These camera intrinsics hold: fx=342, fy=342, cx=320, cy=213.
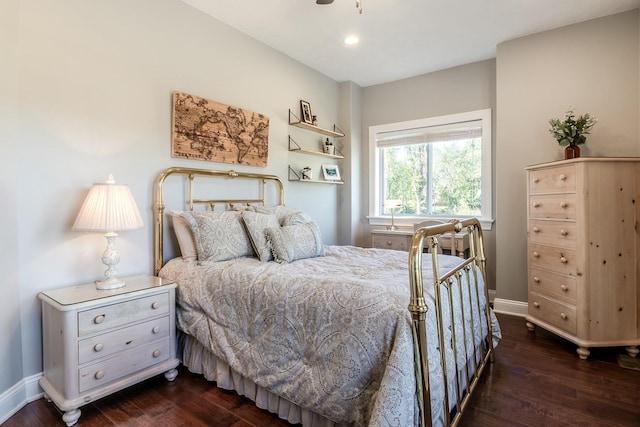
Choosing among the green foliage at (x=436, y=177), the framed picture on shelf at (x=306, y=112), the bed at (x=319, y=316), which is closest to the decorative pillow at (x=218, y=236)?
the bed at (x=319, y=316)

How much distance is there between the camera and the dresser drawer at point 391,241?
3.97 metres

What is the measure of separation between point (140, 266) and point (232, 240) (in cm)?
68

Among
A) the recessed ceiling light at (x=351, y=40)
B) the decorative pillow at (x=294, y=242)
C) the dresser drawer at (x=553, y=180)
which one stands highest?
the recessed ceiling light at (x=351, y=40)

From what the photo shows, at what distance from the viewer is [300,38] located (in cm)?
333

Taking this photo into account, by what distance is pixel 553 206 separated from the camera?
2.75 metres

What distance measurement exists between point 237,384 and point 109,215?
1232mm

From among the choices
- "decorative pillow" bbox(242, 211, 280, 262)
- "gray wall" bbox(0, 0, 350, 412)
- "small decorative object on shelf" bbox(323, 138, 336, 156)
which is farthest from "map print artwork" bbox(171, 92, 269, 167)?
"small decorative object on shelf" bbox(323, 138, 336, 156)

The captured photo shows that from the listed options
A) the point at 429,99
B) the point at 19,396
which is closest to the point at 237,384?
the point at 19,396

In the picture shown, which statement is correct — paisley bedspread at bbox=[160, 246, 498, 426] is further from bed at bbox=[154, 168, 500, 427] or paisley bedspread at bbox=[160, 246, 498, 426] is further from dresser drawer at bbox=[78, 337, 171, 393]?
dresser drawer at bbox=[78, 337, 171, 393]

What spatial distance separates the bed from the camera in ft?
4.47

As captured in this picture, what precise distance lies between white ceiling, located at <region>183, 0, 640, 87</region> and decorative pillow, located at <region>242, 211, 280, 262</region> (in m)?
1.71

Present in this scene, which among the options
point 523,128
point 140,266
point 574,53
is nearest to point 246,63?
point 140,266

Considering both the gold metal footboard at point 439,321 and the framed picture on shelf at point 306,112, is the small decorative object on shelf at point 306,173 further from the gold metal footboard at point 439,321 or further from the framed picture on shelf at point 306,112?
the gold metal footboard at point 439,321

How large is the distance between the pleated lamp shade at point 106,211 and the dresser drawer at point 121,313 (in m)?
0.44
